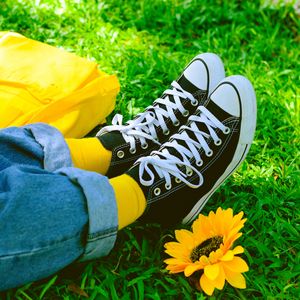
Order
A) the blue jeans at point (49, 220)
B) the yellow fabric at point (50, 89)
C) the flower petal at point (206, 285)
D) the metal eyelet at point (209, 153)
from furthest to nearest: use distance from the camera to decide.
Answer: the yellow fabric at point (50, 89)
the metal eyelet at point (209, 153)
the flower petal at point (206, 285)
the blue jeans at point (49, 220)

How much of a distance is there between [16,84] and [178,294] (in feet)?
2.41

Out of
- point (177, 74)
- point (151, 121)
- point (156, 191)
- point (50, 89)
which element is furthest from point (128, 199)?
point (177, 74)

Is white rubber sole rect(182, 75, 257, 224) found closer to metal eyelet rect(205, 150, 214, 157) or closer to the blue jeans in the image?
metal eyelet rect(205, 150, 214, 157)

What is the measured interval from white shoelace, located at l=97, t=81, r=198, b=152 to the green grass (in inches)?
9.0

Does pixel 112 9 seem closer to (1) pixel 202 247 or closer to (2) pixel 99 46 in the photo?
(2) pixel 99 46

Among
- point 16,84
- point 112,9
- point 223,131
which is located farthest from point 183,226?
point 112,9

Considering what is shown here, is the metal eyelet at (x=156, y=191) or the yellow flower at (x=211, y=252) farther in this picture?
the metal eyelet at (x=156, y=191)

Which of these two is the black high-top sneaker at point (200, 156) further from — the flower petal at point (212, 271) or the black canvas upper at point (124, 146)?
the flower petal at point (212, 271)

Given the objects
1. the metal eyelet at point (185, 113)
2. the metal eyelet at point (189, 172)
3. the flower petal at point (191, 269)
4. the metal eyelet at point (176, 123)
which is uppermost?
the metal eyelet at point (185, 113)

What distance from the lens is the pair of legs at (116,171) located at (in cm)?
102

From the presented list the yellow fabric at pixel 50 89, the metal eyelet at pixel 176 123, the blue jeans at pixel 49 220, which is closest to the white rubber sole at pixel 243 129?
the metal eyelet at pixel 176 123

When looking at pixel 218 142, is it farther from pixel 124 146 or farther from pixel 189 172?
→ pixel 124 146

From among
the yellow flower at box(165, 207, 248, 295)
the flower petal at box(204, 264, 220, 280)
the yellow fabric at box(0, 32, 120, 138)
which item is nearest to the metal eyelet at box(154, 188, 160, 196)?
the yellow flower at box(165, 207, 248, 295)

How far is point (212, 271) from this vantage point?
1.10m
